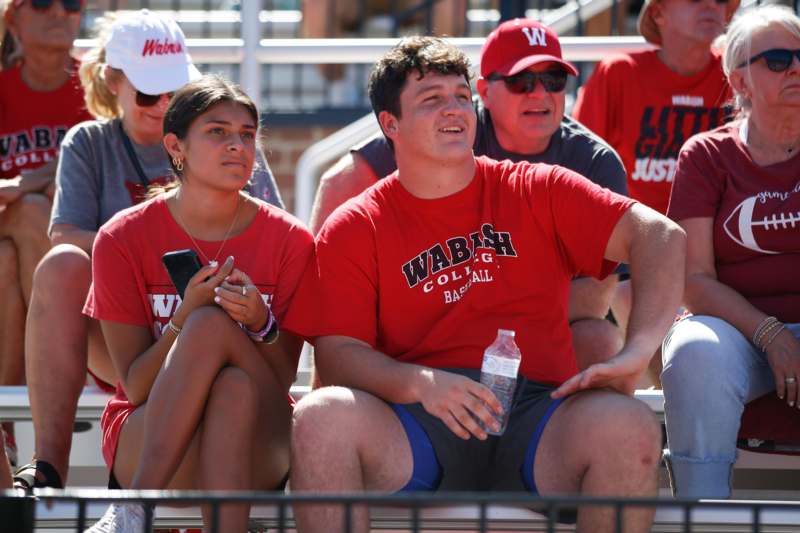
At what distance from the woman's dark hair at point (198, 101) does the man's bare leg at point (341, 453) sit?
93 cm

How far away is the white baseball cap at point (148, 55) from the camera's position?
14.1ft

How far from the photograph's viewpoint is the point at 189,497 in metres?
2.06

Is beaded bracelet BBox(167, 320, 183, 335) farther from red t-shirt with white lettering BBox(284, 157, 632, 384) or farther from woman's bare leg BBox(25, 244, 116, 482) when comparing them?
woman's bare leg BBox(25, 244, 116, 482)

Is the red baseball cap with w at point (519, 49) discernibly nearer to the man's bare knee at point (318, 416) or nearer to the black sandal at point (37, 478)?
the man's bare knee at point (318, 416)

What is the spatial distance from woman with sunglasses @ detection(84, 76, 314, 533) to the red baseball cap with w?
1.00 meters

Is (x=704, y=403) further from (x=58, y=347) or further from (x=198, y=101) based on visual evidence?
(x=58, y=347)

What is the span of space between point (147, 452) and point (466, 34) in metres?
5.11

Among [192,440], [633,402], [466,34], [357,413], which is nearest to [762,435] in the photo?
[633,402]

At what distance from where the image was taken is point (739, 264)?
3.90m

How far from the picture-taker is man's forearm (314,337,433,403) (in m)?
3.28

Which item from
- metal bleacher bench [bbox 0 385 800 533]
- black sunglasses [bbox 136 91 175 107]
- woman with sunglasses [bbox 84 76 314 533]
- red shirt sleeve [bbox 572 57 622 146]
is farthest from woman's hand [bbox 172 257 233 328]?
red shirt sleeve [bbox 572 57 622 146]

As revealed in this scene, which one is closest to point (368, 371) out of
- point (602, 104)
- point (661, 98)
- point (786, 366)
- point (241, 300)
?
point (241, 300)

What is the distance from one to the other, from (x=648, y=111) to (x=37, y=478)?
8.42ft

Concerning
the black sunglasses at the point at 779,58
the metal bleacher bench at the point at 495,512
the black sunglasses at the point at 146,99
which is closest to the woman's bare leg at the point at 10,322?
the metal bleacher bench at the point at 495,512
